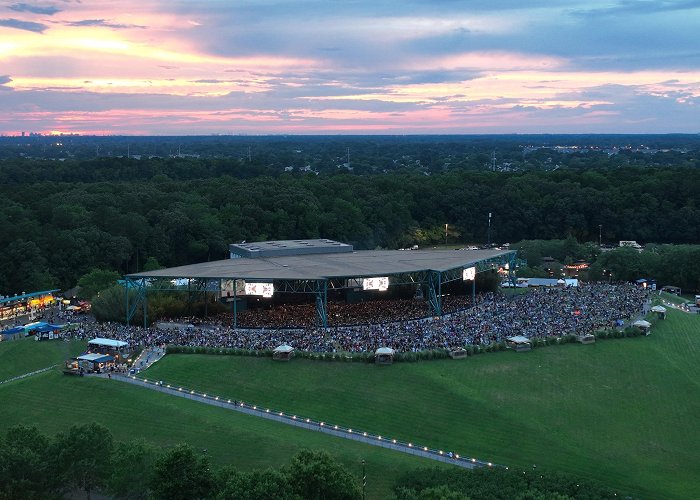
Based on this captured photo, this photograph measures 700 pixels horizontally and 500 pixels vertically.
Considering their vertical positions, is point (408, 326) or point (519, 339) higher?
point (519, 339)

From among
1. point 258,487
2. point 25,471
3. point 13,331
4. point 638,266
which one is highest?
point 258,487

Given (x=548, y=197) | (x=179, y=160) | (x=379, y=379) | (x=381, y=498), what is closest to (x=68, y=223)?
(x=379, y=379)

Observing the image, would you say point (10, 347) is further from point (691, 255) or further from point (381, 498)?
point (691, 255)

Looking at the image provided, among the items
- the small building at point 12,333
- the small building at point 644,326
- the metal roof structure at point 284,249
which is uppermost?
the metal roof structure at point 284,249

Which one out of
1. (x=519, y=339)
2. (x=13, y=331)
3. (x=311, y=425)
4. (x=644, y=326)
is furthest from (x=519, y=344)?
(x=13, y=331)

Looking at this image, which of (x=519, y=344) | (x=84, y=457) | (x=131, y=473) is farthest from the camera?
(x=519, y=344)

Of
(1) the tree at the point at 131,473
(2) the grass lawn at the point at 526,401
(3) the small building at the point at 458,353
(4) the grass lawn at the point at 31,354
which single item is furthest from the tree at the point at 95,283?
(1) the tree at the point at 131,473

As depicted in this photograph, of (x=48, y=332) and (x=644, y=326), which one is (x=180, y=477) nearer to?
(x=48, y=332)

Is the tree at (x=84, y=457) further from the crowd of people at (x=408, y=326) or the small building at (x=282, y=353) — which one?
the crowd of people at (x=408, y=326)
